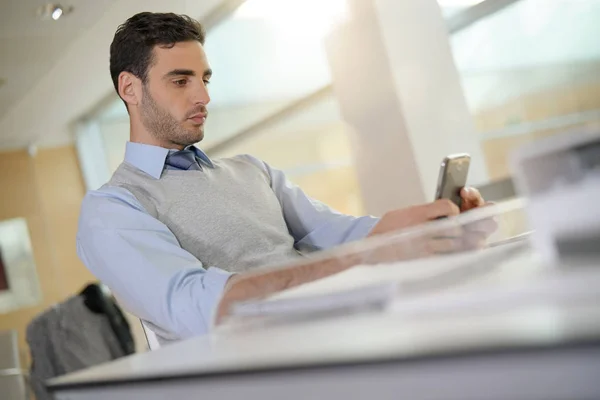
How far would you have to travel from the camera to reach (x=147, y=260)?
1330 millimetres

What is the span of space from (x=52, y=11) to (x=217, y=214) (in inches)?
108

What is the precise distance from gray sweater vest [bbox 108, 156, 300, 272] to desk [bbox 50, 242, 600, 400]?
0.90 meters

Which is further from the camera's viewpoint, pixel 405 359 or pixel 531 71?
pixel 531 71

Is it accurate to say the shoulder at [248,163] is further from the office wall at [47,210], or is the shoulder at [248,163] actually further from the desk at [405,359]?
the office wall at [47,210]

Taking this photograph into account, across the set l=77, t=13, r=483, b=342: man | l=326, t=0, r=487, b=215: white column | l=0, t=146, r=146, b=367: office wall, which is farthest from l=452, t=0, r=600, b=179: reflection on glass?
l=0, t=146, r=146, b=367: office wall

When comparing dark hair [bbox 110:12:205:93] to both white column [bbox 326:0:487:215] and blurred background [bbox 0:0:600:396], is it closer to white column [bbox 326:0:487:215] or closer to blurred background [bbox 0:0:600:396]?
blurred background [bbox 0:0:600:396]

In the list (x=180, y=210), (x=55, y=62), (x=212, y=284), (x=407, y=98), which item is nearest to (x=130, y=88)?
(x=180, y=210)

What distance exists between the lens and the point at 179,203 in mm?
1605

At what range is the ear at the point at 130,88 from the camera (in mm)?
1827

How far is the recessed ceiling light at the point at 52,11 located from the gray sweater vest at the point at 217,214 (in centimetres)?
249

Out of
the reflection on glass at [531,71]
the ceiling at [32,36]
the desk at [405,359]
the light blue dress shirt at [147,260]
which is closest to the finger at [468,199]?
the light blue dress shirt at [147,260]

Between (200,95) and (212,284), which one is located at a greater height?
(200,95)

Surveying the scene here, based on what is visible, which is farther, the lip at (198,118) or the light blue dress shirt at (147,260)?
the lip at (198,118)

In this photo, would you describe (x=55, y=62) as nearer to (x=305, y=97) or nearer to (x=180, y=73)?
(x=305, y=97)
